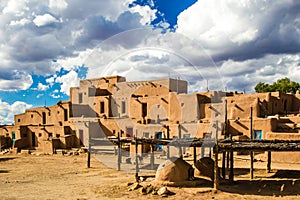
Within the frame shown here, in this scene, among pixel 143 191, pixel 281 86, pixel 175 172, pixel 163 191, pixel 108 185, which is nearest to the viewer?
pixel 163 191

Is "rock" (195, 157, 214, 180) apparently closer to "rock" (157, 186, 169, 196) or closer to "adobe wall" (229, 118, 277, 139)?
"rock" (157, 186, 169, 196)

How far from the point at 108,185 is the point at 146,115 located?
1983 centimetres

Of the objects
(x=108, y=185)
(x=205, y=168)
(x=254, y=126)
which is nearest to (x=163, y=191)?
(x=205, y=168)

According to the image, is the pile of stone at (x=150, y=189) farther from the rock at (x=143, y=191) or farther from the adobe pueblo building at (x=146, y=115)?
the adobe pueblo building at (x=146, y=115)

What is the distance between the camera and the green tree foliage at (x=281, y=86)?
4666 cm

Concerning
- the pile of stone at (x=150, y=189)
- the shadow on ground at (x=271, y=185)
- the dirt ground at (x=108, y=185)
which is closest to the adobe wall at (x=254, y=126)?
the dirt ground at (x=108, y=185)

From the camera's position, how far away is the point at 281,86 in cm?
4756

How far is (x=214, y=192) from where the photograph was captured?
13.4 m

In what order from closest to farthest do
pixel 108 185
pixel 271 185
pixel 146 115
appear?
pixel 271 185
pixel 108 185
pixel 146 115

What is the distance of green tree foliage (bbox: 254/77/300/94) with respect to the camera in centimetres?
4666

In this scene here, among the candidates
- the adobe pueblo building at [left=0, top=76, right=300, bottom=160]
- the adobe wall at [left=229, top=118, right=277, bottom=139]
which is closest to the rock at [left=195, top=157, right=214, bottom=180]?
the adobe pueblo building at [left=0, top=76, right=300, bottom=160]

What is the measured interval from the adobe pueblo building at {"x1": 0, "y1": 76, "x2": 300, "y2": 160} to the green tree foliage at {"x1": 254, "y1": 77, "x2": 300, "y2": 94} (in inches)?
548

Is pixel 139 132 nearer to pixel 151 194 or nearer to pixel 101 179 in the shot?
pixel 101 179

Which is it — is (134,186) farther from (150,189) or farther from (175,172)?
(175,172)
